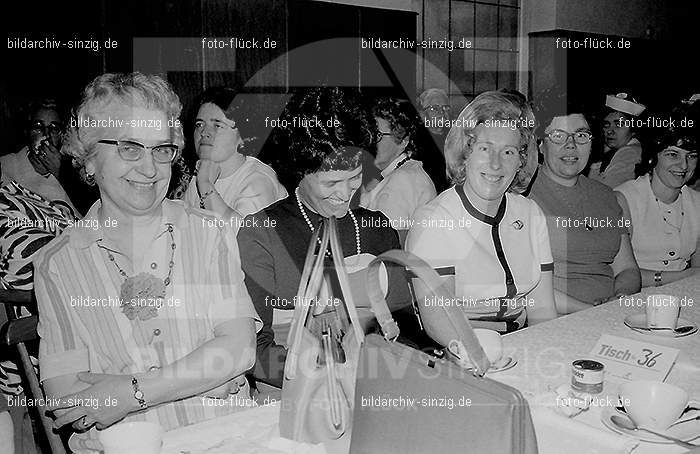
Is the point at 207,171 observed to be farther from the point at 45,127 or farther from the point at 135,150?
the point at 135,150

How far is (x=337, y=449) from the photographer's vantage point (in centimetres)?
110

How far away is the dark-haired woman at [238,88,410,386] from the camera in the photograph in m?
1.90

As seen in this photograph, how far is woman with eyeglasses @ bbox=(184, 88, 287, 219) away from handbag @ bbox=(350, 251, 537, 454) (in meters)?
1.81

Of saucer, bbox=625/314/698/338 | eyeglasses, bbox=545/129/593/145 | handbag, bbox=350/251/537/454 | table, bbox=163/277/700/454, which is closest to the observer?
handbag, bbox=350/251/537/454

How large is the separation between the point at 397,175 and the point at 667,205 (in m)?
1.22

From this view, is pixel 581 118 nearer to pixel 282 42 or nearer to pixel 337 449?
pixel 337 449

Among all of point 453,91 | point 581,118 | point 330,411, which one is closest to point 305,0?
point 453,91

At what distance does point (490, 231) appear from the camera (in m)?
2.19

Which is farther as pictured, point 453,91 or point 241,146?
→ point 453,91

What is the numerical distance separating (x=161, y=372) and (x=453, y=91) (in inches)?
210

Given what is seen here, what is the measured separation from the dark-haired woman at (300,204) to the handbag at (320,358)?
2.51 feet

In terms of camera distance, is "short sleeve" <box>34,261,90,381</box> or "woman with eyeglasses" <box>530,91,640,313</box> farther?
"woman with eyeglasses" <box>530,91,640,313</box>

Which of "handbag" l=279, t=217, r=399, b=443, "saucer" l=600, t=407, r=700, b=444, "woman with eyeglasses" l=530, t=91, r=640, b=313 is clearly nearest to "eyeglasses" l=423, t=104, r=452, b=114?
"woman with eyeglasses" l=530, t=91, r=640, b=313

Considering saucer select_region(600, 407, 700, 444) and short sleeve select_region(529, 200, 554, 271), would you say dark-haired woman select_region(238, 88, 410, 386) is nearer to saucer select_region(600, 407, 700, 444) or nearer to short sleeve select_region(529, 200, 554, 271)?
short sleeve select_region(529, 200, 554, 271)
